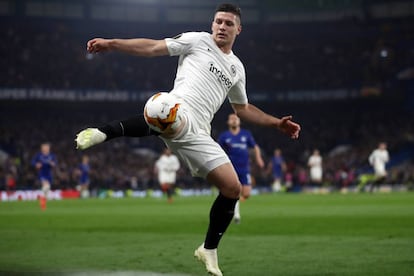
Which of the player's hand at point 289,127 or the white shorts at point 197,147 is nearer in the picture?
the white shorts at point 197,147

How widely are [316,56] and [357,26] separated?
13.1ft

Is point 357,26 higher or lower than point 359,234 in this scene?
higher

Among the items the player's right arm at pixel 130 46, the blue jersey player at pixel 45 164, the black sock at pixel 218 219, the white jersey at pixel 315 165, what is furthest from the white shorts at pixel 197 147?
the white jersey at pixel 315 165

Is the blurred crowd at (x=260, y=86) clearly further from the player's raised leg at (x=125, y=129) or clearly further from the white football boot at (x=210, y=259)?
the player's raised leg at (x=125, y=129)

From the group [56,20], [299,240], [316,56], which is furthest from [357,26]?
[299,240]

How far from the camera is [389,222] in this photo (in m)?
15.8

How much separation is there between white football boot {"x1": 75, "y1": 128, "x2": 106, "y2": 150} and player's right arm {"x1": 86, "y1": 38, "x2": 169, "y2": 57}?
0.80 m

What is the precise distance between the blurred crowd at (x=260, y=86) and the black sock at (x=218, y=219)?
36.6 metres

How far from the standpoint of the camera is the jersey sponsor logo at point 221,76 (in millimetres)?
7574

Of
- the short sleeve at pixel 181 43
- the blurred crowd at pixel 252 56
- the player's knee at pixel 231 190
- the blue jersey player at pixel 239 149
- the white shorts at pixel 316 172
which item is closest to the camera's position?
the short sleeve at pixel 181 43

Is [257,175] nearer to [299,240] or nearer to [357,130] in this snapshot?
[357,130]

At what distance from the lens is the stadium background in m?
48.6

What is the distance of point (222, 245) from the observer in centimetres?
1127

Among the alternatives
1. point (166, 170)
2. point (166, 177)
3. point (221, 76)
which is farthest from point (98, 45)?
point (166, 170)
